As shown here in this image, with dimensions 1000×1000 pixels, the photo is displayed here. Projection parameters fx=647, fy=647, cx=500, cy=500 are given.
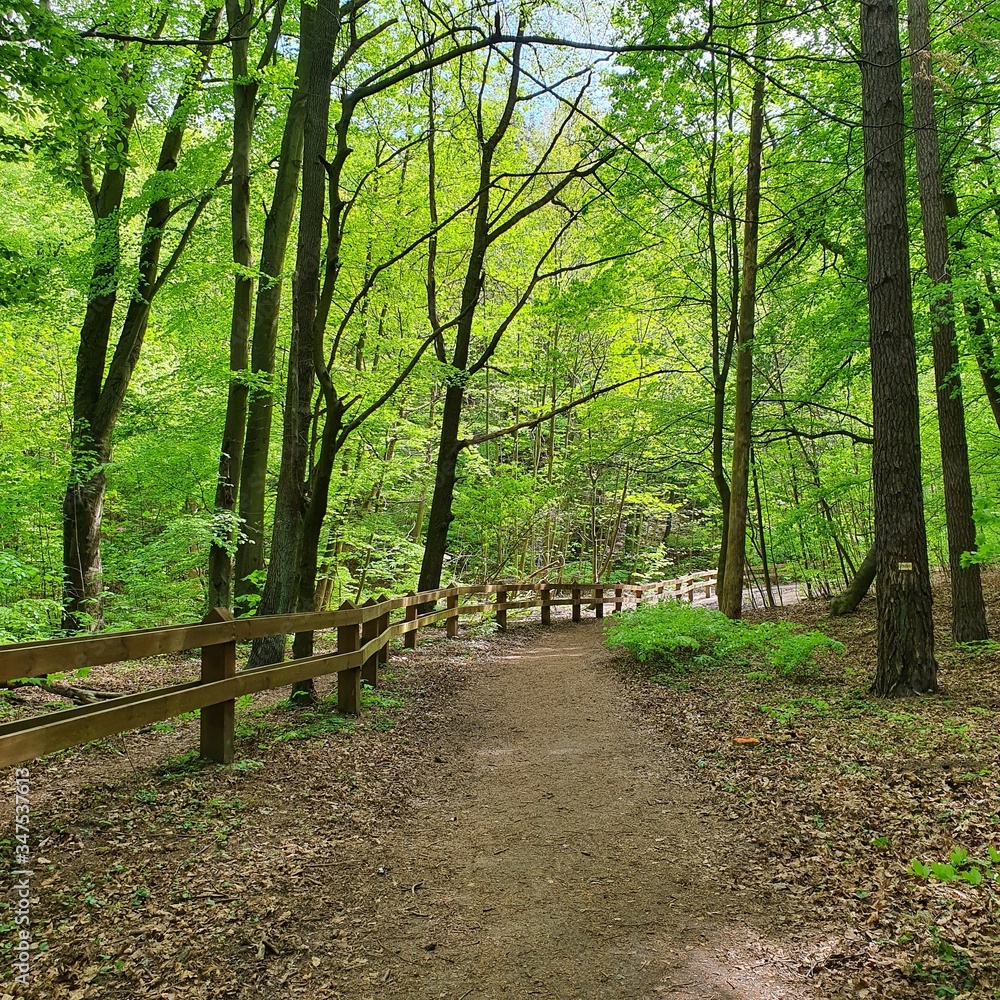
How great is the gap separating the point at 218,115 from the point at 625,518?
969 inches

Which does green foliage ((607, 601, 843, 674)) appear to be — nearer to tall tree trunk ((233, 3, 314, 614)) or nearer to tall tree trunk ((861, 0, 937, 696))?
tall tree trunk ((861, 0, 937, 696))

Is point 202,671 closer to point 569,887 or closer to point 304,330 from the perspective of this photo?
point 569,887

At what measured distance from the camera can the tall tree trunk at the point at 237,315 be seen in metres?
9.95

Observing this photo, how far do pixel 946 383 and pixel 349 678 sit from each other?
804 centimetres

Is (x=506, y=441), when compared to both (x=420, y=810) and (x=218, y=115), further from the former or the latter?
(x=420, y=810)

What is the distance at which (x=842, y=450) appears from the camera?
15.3m

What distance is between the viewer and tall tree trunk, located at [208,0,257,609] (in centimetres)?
995

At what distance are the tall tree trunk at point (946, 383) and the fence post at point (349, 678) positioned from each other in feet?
24.3

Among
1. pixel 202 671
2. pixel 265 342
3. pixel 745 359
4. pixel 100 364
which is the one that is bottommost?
pixel 202 671

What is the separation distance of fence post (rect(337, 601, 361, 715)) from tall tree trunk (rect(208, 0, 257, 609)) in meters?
4.05

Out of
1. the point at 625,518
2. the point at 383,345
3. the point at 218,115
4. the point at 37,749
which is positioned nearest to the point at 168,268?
the point at 218,115

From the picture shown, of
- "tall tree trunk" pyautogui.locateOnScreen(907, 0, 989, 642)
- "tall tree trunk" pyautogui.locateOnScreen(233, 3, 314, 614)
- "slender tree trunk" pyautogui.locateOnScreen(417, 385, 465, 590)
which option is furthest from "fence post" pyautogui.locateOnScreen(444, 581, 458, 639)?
"tall tree trunk" pyautogui.locateOnScreen(907, 0, 989, 642)

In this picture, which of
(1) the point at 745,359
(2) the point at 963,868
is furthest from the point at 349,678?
(1) the point at 745,359

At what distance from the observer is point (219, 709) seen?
4785 millimetres
